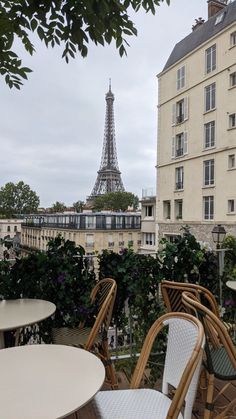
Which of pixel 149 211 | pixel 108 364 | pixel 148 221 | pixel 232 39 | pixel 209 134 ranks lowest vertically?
pixel 108 364

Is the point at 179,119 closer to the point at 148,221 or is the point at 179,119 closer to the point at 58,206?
the point at 148,221

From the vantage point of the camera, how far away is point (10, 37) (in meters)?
2.29

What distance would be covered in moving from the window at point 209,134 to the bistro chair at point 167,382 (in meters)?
15.8

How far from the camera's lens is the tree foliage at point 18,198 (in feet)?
103

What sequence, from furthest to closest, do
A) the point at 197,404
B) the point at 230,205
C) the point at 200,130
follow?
the point at 200,130, the point at 230,205, the point at 197,404

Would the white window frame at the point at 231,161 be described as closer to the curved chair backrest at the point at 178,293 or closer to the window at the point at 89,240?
the curved chair backrest at the point at 178,293

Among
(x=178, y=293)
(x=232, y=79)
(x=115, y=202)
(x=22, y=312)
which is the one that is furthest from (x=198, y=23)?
(x=115, y=202)

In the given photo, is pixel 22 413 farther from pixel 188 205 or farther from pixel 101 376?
pixel 188 205

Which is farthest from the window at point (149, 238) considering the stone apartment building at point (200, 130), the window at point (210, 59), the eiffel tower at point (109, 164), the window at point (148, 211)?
the eiffel tower at point (109, 164)

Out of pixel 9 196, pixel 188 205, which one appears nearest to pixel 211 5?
pixel 188 205

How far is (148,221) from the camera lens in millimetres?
21766

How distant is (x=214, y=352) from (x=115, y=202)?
43.8 metres

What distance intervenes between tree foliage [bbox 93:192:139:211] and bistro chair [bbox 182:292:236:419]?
43.1m

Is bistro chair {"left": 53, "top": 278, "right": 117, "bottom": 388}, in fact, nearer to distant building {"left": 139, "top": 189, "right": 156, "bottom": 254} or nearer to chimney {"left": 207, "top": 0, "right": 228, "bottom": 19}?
distant building {"left": 139, "top": 189, "right": 156, "bottom": 254}
